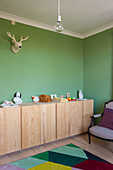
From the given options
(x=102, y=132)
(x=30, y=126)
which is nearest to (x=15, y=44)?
(x=30, y=126)

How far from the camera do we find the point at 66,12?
2750mm

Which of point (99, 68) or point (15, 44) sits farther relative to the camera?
point (99, 68)

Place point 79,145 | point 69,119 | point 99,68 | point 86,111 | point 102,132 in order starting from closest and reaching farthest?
point 102,132
point 79,145
point 69,119
point 86,111
point 99,68

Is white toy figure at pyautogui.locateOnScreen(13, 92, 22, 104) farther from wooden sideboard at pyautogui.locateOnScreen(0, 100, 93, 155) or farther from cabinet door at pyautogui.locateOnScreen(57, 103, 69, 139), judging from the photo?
cabinet door at pyautogui.locateOnScreen(57, 103, 69, 139)

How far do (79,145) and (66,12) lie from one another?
2778 mm

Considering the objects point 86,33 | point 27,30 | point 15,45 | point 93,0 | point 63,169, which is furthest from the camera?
point 86,33

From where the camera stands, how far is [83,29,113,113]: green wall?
11.0ft

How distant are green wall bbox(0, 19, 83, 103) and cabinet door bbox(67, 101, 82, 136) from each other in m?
0.55

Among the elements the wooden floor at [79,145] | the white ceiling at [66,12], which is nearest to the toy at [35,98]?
the wooden floor at [79,145]

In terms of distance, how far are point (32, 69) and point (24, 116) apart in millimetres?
1128

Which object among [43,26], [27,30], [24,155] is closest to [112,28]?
[43,26]

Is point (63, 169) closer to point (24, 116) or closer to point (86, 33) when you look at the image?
point (24, 116)

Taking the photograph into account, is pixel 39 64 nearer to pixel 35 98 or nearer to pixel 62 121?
pixel 35 98

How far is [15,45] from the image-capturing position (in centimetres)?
280
